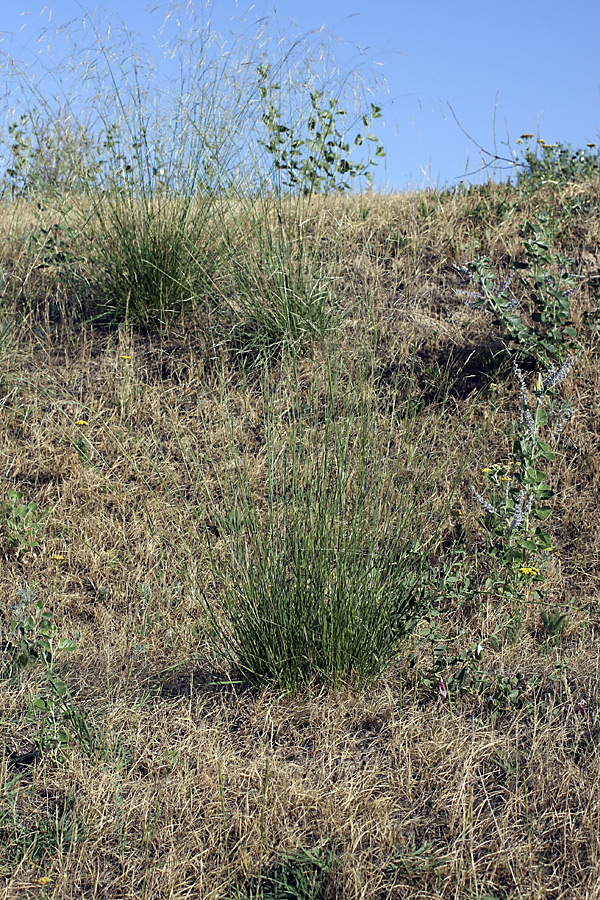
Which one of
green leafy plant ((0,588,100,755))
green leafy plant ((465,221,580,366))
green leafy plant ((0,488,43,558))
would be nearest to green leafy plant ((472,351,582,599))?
green leafy plant ((465,221,580,366))

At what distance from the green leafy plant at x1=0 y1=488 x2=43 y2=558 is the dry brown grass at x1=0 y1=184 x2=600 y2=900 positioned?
6 centimetres

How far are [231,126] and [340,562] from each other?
3.07 meters

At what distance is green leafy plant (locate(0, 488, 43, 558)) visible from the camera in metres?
3.52

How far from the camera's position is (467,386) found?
4203 millimetres

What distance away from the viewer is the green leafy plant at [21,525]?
3.52 metres

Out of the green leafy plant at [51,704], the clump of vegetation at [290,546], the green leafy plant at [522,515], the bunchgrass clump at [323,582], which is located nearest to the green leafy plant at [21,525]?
the clump of vegetation at [290,546]

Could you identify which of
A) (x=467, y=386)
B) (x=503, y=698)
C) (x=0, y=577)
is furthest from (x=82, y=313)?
(x=503, y=698)

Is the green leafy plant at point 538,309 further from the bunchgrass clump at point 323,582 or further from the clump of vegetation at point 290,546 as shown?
the bunchgrass clump at point 323,582

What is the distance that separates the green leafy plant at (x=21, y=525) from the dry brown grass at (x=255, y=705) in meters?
0.06

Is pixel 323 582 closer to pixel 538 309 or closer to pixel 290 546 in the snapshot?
pixel 290 546

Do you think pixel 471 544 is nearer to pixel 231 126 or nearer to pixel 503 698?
pixel 503 698

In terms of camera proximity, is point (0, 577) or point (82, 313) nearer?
point (0, 577)

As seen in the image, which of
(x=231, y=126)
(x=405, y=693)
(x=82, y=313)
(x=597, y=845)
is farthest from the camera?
(x=82, y=313)

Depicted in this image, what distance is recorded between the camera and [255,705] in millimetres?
2527
